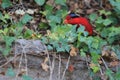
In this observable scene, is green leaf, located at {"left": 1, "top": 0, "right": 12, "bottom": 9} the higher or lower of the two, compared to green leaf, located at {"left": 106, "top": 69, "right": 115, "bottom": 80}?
higher

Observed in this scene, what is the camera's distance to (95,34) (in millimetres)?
3012

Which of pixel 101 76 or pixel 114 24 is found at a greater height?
pixel 114 24

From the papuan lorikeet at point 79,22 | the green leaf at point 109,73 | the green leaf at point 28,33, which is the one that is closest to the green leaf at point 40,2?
the papuan lorikeet at point 79,22

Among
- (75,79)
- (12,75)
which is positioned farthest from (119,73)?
(12,75)

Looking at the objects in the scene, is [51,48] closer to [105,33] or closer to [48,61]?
[48,61]

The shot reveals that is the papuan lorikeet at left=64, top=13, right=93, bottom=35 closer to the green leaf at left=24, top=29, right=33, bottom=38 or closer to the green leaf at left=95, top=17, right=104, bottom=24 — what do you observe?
the green leaf at left=95, top=17, right=104, bottom=24

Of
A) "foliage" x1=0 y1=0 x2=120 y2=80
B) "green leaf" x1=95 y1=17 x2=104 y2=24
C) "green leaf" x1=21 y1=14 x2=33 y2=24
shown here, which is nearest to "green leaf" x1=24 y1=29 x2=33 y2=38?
"foliage" x1=0 y1=0 x2=120 y2=80

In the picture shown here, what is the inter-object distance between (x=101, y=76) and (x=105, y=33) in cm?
40

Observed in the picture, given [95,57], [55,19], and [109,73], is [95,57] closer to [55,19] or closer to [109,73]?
[109,73]

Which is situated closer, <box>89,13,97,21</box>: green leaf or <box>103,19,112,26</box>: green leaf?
<box>103,19,112,26</box>: green leaf

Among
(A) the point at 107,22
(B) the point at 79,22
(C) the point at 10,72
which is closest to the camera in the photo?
(C) the point at 10,72

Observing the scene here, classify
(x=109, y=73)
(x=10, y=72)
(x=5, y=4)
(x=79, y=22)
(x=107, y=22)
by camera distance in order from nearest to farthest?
1. (x=10, y=72)
2. (x=109, y=73)
3. (x=79, y=22)
4. (x=107, y=22)
5. (x=5, y=4)

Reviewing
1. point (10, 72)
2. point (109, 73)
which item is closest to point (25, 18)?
point (10, 72)

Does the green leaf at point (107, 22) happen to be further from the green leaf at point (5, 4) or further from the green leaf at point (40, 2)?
the green leaf at point (5, 4)
